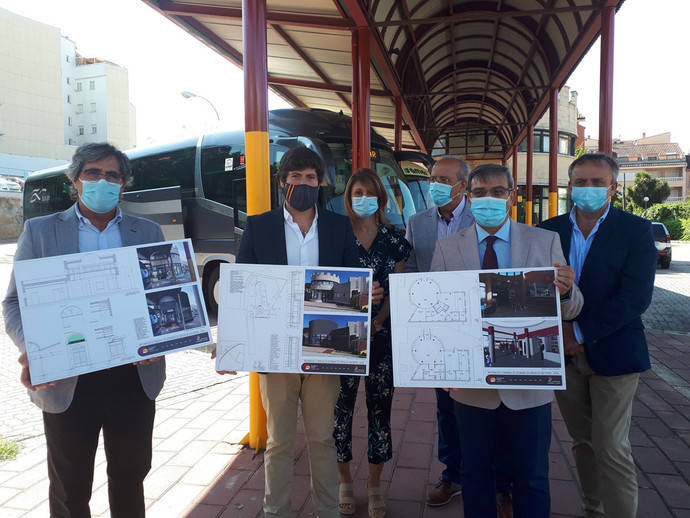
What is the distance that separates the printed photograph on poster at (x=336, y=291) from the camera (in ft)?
7.39

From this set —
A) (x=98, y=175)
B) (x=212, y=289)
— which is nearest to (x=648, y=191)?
(x=212, y=289)

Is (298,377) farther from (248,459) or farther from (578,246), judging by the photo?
(578,246)

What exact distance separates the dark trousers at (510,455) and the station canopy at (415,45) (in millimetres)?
5731

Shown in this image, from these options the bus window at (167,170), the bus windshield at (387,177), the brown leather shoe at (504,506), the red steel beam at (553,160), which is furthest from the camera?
the red steel beam at (553,160)

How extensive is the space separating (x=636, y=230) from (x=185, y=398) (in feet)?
13.8

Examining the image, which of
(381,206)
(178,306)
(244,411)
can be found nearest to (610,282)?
(381,206)

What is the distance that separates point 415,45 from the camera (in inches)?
384

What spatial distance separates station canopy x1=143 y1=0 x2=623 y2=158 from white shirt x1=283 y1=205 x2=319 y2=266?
15.9ft

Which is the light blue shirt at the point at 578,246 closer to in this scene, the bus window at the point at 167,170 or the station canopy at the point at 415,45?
the station canopy at the point at 415,45

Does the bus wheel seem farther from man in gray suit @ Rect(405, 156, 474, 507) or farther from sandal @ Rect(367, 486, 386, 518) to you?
sandal @ Rect(367, 486, 386, 518)

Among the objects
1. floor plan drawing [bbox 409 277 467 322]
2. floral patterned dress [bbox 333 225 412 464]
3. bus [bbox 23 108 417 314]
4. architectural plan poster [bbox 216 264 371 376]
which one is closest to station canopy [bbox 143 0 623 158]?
bus [bbox 23 108 417 314]

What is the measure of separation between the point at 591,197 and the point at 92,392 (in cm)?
254

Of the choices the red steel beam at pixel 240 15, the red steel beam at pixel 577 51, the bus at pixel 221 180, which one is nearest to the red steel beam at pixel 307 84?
the bus at pixel 221 180

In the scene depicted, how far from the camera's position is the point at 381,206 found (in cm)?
297
